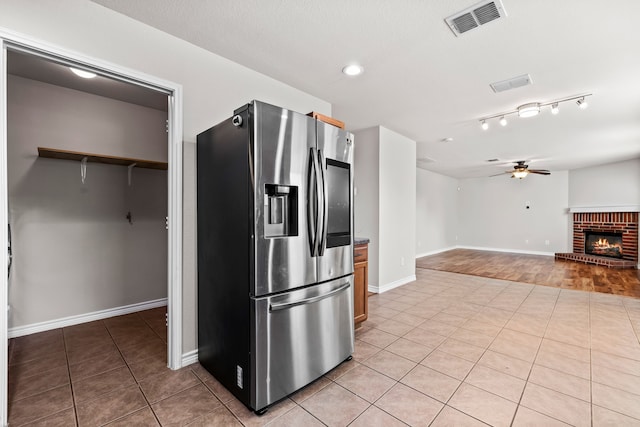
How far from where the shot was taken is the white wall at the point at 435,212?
26.8 ft

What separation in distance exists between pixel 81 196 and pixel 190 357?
230 cm

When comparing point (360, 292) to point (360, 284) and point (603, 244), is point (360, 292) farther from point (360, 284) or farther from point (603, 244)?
point (603, 244)

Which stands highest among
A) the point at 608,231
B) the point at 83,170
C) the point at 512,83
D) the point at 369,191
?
the point at 512,83

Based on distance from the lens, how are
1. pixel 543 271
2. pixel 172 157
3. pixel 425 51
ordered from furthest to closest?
pixel 543 271, pixel 425 51, pixel 172 157

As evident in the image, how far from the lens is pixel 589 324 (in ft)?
10.5

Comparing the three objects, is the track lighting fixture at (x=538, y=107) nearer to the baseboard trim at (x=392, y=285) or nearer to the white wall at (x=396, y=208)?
the white wall at (x=396, y=208)

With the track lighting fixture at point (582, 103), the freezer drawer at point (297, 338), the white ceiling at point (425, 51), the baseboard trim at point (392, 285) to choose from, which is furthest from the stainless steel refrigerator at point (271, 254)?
the track lighting fixture at point (582, 103)

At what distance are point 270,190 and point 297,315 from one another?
845 mm

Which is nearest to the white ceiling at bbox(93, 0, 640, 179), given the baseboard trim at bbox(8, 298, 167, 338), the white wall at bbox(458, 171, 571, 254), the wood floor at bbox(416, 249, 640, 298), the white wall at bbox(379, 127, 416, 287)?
the white wall at bbox(379, 127, 416, 287)

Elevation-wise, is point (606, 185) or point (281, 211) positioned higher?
point (606, 185)

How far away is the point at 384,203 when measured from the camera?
4.54 metres

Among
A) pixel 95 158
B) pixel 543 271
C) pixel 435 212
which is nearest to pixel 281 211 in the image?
pixel 95 158

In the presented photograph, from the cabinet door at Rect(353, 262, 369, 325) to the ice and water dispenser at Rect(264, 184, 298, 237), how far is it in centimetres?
121

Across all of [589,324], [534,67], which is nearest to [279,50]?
[534,67]
